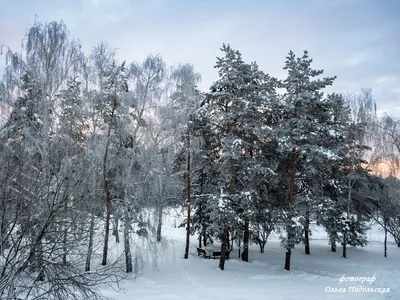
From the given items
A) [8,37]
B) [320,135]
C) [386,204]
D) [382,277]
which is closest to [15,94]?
[8,37]

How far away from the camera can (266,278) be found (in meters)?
16.2

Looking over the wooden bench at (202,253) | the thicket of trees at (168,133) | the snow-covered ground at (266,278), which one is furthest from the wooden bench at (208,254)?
the thicket of trees at (168,133)

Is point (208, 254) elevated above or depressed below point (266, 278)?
above

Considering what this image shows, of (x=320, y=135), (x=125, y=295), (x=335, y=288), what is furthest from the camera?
(x=320, y=135)

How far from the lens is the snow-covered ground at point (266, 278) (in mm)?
12664

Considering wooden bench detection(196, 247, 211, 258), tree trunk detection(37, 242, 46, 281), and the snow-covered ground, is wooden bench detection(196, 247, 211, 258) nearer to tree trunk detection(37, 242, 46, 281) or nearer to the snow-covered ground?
the snow-covered ground

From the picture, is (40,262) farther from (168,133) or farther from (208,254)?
(208,254)

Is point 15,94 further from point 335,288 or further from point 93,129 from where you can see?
point 335,288

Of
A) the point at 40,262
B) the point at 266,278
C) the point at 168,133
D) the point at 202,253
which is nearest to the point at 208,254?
the point at 202,253

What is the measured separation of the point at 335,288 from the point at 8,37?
57.7 feet

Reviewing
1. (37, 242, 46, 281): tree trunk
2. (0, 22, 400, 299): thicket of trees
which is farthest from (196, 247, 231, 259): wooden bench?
(37, 242, 46, 281): tree trunk

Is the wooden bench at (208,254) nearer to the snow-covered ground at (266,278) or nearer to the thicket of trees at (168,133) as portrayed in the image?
the snow-covered ground at (266,278)

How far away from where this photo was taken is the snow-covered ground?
12664mm

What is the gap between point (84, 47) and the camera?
13.1 m
